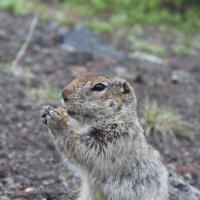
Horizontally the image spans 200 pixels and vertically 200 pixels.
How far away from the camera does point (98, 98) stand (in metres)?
4.87

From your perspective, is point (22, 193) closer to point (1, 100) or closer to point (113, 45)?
point (1, 100)

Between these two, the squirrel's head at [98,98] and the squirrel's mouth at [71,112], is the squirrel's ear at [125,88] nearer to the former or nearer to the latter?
the squirrel's head at [98,98]

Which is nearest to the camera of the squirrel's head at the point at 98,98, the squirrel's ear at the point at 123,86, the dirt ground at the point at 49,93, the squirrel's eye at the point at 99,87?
the squirrel's head at the point at 98,98

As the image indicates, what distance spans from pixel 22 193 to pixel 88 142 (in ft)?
3.43

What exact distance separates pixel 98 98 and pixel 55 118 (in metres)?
0.37

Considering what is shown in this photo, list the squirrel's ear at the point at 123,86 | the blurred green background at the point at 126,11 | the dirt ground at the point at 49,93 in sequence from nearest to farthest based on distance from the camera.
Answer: the squirrel's ear at the point at 123,86 < the dirt ground at the point at 49,93 < the blurred green background at the point at 126,11

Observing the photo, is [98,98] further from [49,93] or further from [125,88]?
[49,93]

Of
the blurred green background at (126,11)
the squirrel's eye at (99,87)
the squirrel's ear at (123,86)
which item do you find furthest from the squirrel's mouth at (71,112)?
the blurred green background at (126,11)

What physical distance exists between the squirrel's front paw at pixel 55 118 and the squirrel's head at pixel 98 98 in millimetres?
83

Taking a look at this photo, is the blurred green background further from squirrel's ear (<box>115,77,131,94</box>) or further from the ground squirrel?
the ground squirrel

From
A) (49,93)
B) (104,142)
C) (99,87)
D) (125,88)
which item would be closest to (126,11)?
(49,93)

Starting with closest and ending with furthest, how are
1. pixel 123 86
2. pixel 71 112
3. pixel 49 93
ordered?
pixel 71 112
pixel 123 86
pixel 49 93

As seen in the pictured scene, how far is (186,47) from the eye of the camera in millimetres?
12086

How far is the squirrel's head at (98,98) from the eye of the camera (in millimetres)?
4758
